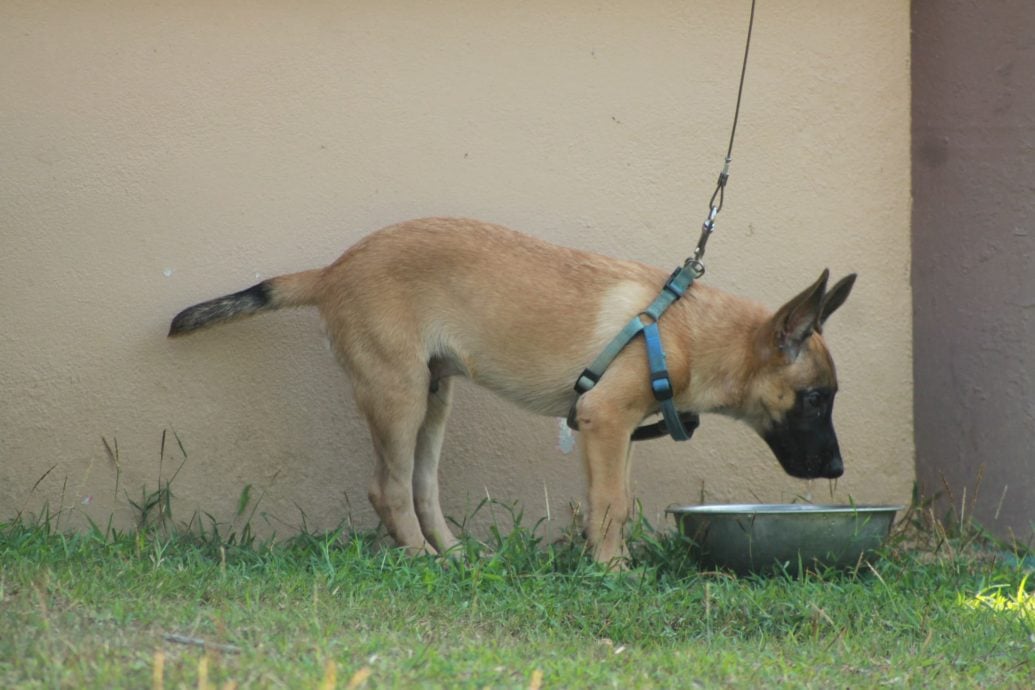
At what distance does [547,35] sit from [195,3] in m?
1.45

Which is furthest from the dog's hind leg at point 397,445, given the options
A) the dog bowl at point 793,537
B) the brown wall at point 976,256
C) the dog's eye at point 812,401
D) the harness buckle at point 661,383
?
the brown wall at point 976,256

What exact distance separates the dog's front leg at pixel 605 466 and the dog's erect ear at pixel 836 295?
79cm

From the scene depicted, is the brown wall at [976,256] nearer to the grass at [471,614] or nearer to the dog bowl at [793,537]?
the grass at [471,614]

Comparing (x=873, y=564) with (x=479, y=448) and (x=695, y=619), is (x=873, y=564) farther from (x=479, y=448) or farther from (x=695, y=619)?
(x=479, y=448)

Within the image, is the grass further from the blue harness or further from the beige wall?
the blue harness

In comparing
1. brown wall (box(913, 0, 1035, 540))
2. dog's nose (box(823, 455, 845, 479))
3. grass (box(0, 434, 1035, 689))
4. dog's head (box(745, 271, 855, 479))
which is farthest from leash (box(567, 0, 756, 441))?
brown wall (box(913, 0, 1035, 540))

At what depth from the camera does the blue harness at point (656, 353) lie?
191 inches

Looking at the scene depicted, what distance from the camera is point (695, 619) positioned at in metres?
4.21

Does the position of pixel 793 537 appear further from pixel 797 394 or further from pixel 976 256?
pixel 976 256

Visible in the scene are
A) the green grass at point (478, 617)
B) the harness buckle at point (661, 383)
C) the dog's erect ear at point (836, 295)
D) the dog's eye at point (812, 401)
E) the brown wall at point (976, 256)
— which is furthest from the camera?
the brown wall at point (976, 256)

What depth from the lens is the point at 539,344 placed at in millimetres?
5043

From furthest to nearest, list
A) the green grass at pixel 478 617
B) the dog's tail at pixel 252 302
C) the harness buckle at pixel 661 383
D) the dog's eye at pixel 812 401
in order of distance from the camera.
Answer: the dog's tail at pixel 252 302, the dog's eye at pixel 812 401, the harness buckle at pixel 661 383, the green grass at pixel 478 617

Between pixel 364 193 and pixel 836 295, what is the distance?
198 cm

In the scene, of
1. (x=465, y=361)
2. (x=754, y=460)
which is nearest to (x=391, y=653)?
(x=465, y=361)
